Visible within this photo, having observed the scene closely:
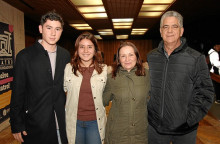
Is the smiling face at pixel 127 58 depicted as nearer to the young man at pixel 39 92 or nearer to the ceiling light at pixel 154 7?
the young man at pixel 39 92

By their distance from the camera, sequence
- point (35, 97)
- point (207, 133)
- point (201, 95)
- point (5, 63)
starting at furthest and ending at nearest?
point (5, 63) < point (207, 133) < point (35, 97) < point (201, 95)

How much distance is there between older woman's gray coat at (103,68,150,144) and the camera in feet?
5.45

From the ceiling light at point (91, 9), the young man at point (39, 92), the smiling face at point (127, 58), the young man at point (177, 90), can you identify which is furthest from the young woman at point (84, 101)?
the ceiling light at point (91, 9)

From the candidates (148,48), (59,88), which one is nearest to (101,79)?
(59,88)

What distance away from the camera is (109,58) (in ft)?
51.6

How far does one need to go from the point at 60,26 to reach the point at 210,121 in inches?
169

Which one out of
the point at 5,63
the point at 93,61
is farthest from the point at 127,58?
the point at 5,63

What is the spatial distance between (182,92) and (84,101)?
103 centimetres

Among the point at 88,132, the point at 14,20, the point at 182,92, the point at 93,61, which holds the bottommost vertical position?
the point at 88,132

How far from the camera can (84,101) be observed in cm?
181

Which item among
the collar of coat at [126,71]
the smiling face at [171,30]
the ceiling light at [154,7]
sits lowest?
the collar of coat at [126,71]

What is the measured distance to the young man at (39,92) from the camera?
1.62 metres

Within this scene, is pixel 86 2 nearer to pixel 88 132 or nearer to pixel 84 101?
pixel 84 101

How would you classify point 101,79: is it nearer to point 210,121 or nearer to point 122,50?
point 122,50
